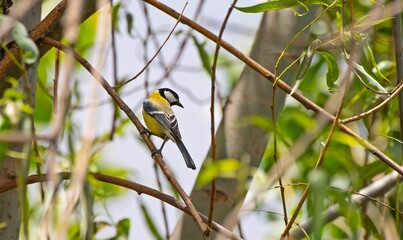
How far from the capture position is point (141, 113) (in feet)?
12.7

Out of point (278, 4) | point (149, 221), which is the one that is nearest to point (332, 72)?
point (278, 4)

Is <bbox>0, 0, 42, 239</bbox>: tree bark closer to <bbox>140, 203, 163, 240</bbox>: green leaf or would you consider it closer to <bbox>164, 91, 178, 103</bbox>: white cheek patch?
<bbox>140, 203, 163, 240</bbox>: green leaf

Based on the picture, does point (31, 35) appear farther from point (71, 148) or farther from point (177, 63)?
point (177, 63)

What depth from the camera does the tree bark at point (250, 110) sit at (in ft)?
7.73

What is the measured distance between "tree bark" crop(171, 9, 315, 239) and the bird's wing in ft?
2.92

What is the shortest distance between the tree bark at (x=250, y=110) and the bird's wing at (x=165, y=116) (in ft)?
2.92

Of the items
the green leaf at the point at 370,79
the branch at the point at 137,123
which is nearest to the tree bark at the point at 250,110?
the branch at the point at 137,123

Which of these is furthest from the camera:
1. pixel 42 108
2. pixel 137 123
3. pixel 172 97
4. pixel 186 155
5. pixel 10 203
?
pixel 172 97

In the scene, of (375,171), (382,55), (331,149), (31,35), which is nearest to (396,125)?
(382,55)

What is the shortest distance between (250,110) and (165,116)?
1138 mm

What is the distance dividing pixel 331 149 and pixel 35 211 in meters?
1.11

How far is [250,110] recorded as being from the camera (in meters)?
2.46

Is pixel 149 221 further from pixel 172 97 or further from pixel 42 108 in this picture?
pixel 172 97

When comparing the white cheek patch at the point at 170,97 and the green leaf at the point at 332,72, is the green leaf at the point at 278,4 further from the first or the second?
the white cheek patch at the point at 170,97
